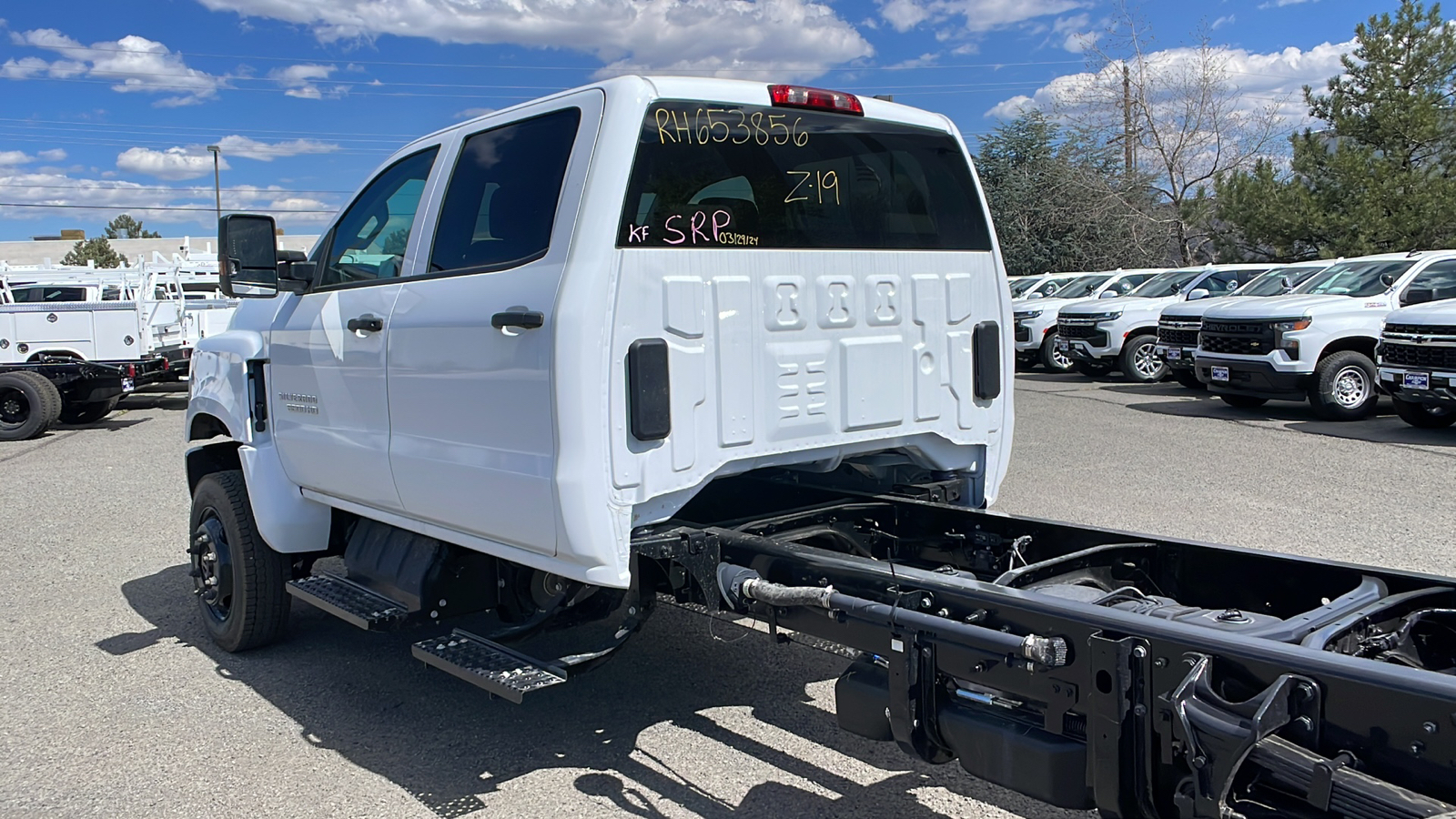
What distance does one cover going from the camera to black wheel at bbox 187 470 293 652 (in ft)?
17.8

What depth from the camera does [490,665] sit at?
3.89 m

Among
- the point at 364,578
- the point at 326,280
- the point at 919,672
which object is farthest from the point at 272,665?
the point at 919,672

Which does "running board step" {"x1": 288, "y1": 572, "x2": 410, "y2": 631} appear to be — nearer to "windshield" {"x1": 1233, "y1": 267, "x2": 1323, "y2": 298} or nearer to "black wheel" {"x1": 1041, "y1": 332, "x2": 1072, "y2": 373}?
"windshield" {"x1": 1233, "y1": 267, "x2": 1323, "y2": 298}

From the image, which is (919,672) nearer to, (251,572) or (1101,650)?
(1101,650)

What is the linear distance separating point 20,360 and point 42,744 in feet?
44.4

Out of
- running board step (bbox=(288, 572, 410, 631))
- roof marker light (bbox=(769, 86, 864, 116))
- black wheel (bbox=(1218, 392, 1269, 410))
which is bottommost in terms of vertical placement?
black wheel (bbox=(1218, 392, 1269, 410))

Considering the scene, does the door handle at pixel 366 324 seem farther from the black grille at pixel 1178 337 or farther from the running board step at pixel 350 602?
the black grille at pixel 1178 337

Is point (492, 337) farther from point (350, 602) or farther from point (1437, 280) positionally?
point (1437, 280)

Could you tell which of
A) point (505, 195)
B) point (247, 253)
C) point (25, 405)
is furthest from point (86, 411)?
point (505, 195)

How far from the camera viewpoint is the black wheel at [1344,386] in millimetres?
13430

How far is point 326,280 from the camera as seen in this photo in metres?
5.08

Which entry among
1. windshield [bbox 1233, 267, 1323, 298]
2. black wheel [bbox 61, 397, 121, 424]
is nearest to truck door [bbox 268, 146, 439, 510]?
black wheel [bbox 61, 397, 121, 424]

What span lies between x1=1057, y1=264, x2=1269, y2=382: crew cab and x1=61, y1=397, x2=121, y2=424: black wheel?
50.9 feet

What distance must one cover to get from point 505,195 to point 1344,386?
41.2 feet
